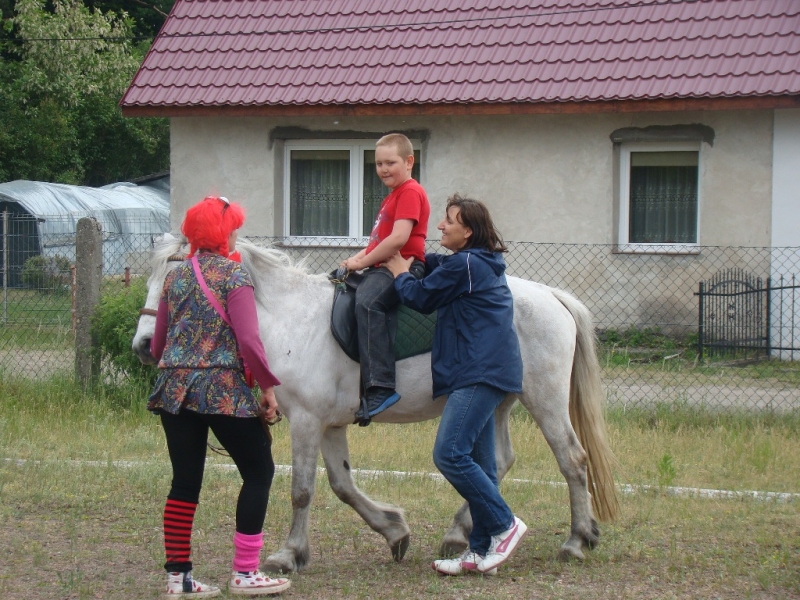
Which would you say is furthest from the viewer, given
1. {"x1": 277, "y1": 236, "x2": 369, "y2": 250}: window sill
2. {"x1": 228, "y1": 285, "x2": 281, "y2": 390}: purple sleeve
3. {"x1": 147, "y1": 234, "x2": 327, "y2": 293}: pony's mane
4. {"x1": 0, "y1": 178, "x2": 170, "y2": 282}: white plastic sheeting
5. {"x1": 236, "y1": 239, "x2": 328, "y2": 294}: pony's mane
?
{"x1": 0, "y1": 178, "x2": 170, "y2": 282}: white plastic sheeting

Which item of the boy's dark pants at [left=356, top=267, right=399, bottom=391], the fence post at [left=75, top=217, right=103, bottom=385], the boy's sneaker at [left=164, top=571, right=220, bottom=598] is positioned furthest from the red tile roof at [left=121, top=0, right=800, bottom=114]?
the boy's sneaker at [left=164, top=571, right=220, bottom=598]

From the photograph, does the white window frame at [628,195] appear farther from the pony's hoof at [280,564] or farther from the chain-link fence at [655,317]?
the pony's hoof at [280,564]

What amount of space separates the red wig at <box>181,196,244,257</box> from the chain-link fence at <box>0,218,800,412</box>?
5336mm

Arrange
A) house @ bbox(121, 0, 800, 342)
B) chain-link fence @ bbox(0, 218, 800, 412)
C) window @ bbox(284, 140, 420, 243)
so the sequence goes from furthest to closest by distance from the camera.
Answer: window @ bbox(284, 140, 420, 243)
house @ bbox(121, 0, 800, 342)
chain-link fence @ bbox(0, 218, 800, 412)

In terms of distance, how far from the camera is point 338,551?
5.51 metres

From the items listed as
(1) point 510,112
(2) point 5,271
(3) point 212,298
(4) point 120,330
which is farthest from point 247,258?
(1) point 510,112

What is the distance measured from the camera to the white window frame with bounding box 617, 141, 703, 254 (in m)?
13.0

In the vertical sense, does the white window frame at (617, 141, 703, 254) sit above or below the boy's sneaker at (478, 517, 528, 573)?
above

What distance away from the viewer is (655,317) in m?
12.9

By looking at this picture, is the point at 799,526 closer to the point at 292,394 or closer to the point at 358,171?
the point at 292,394

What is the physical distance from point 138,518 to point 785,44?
10.1m

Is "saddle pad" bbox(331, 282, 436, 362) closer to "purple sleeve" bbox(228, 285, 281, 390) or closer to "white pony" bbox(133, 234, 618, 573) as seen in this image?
"white pony" bbox(133, 234, 618, 573)

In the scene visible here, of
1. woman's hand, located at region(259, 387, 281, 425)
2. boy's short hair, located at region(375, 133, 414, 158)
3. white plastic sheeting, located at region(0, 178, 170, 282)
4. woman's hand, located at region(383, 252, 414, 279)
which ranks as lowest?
woman's hand, located at region(259, 387, 281, 425)

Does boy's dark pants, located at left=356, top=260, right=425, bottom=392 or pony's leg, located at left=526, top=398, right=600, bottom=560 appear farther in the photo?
pony's leg, located at left=526, top=398, right=600, bottom=560
